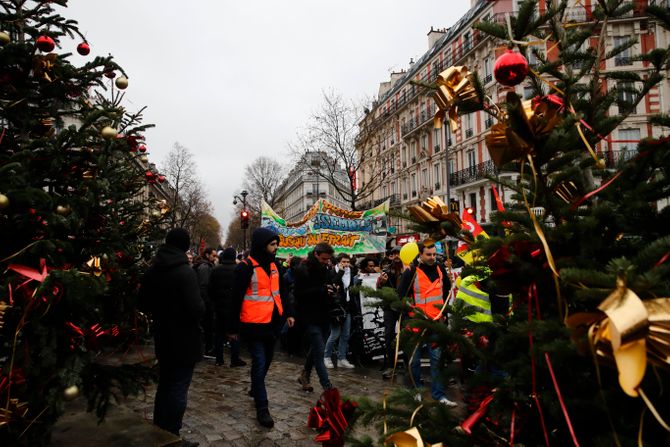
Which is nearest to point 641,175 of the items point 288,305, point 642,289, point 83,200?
point 642,289

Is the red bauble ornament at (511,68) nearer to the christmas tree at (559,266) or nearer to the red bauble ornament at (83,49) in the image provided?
the christmas tree at (559,266)

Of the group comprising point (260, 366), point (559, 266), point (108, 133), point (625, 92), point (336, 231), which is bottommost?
point (260, 366)

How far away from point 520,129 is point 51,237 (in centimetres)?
287

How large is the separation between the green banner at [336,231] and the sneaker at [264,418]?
9.71 metres

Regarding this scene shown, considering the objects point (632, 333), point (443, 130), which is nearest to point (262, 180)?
point (443, 130)

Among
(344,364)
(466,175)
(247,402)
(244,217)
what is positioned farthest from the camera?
(466,175)

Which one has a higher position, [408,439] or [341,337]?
[408,439]

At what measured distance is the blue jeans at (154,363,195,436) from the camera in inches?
151

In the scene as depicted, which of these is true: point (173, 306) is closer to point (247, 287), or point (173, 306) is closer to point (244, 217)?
point (247, 287)

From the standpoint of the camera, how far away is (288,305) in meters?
5.38

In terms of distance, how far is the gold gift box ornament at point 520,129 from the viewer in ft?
4.48

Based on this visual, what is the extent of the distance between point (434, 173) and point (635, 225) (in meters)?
40.4

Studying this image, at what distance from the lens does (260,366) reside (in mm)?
4660

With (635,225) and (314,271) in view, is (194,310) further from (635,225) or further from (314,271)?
(635,225)
